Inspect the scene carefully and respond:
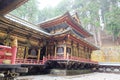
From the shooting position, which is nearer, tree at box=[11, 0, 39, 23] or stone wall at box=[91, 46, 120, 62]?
stone wall at box=[91, 46, 120, 62]

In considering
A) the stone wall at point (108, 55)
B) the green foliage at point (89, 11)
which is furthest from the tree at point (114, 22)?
the stone wall at point (108, 55)

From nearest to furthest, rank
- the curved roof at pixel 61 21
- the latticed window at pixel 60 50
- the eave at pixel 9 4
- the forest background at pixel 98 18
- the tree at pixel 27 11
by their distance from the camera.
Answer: the eave at pixel 9 4 < the latticed window at pixel 60 50 < the curved roof at pixel 61 21 < the forest background at pixel 98 18 < the tree at pixel 27 11

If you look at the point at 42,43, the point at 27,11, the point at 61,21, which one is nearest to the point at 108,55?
the point at 61,21

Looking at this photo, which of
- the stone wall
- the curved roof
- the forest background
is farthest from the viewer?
the forest background

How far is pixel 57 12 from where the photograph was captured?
5347cm

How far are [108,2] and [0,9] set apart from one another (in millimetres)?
52149

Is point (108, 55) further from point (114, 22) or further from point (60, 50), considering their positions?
point (60, 50)

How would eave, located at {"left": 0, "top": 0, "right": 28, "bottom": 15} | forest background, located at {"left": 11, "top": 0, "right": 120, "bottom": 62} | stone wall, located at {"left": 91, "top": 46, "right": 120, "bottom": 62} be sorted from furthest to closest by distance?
forest background, located at {"left": 11, "top": 0, "right": 120, "bottom": 62} → stone wall, located at {"left": 91, "top": 46, "right": 120, "bottom": 62} → eave, located at {"left": 0, "top": 0, "right": 28, "bottom": 15}

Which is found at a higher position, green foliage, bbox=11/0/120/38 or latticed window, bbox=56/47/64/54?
green foliage, bbox=11/0/120/38

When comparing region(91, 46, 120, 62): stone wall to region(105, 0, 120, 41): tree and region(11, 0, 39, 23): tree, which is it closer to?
region(105, 0, 120, 41): tree

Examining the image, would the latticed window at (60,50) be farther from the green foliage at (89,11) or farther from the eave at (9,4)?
the green foliage at (89,11)

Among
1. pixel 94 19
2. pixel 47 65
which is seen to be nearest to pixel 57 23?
pixel 47 65

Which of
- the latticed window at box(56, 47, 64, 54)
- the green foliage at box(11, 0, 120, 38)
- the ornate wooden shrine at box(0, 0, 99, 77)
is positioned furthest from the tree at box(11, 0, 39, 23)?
the latticed window at box(56, 47, 64, 54)

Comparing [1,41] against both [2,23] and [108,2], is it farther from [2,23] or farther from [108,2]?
[108,2]
